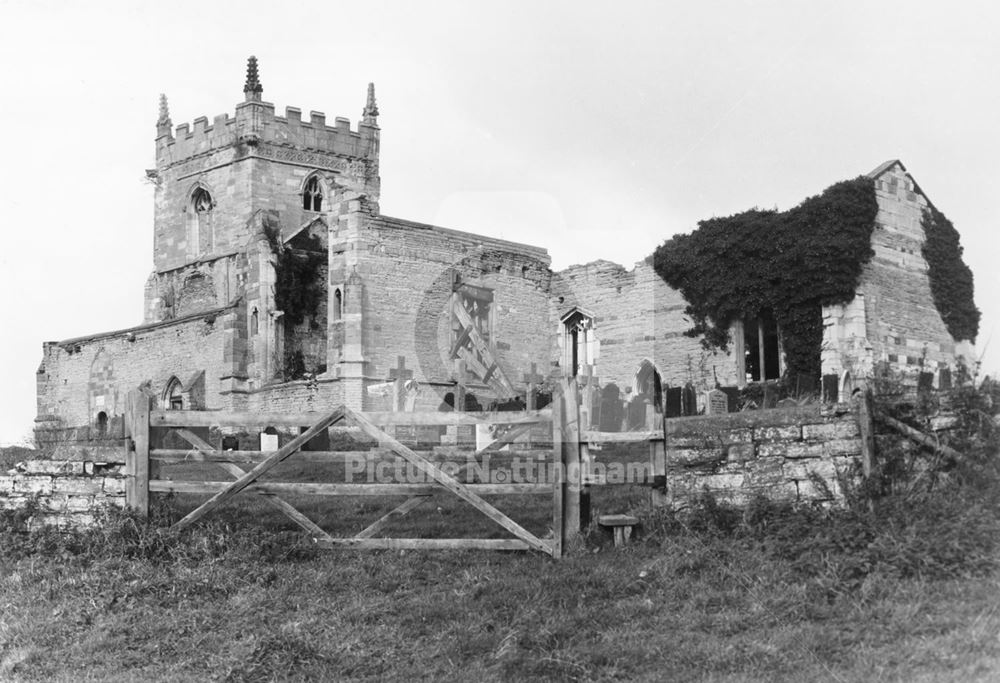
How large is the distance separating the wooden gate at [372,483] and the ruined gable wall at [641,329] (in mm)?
16643

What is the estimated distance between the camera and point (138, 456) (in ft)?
35.6

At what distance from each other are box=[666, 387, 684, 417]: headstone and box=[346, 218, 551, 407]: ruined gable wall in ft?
47.0

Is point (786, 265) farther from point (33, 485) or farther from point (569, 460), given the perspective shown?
point (33, 485)

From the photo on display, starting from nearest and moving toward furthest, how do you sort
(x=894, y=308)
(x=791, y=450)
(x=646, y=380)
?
(x=791, y=450) < (x=894, y=308) < (x=646, y=380)

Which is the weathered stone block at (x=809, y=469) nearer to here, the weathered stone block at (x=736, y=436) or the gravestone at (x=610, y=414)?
the weathered stone block at (x=736, y=436)

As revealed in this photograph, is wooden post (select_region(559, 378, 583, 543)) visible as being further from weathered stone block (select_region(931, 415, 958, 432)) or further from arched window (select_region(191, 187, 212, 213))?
arched window (select_region(191, 187, 212, 213))

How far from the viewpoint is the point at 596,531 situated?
10055mm

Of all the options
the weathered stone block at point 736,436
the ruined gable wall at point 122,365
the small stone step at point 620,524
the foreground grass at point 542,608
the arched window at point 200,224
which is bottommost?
the foreground grass at point 542,608

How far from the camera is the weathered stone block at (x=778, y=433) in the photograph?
9.77 m

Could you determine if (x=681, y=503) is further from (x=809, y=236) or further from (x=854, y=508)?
(x=809, y=236)

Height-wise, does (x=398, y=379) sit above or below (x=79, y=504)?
above

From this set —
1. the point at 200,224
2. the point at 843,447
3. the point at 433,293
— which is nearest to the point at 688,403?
the point at 843,447

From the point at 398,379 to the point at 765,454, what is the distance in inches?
687

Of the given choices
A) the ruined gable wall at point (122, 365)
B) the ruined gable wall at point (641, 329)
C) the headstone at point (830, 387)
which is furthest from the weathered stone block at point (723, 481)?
the ruined gable wall at point (122, 365)
